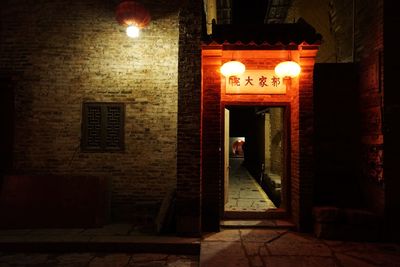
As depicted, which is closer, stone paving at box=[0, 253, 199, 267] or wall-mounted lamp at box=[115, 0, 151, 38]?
stone paving at box=[0, 253, 199, 267]

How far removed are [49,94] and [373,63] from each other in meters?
9.06

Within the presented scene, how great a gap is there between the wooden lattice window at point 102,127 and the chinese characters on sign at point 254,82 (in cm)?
338

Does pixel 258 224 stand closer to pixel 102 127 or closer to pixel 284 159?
pixel 284 159

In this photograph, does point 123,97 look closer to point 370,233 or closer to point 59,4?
point 59,4

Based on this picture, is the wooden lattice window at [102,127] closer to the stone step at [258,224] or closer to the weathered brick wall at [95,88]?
the weathered brick wall at [95,88]

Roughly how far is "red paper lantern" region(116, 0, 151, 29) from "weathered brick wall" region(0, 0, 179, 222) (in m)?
0.38

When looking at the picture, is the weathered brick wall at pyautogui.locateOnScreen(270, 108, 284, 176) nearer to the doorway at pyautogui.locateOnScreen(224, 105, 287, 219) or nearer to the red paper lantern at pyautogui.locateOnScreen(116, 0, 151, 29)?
the doorway at pyautogui.locateOnScreen(224, 105, 287, 219)

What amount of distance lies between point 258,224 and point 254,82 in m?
3.87

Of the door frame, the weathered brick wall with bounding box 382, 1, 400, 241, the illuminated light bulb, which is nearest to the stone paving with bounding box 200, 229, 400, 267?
the weathered brick wall with bounding box 382, 1, 400, 241

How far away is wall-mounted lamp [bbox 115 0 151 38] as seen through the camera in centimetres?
858

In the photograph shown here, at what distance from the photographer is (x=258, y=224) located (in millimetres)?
8133


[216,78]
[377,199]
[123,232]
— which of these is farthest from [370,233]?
[123,232]

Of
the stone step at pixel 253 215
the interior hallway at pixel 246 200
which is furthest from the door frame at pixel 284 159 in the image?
the interior hallway at pixel 246 200

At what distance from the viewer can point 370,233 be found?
23.7 feet
